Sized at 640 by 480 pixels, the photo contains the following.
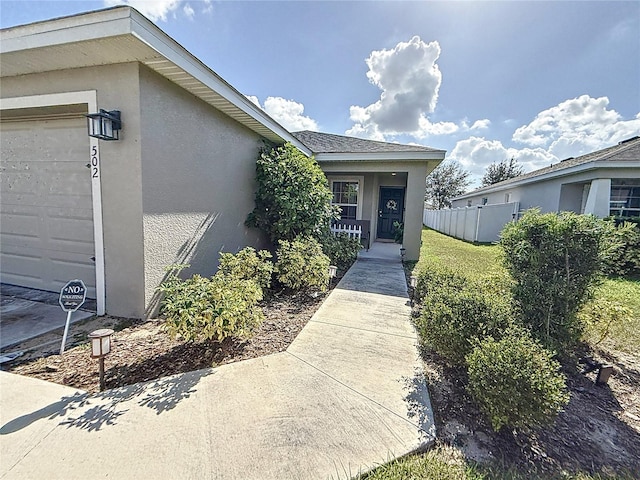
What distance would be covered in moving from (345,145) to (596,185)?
9.33m

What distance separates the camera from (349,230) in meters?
9.29

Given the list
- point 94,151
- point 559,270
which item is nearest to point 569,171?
point 559,270

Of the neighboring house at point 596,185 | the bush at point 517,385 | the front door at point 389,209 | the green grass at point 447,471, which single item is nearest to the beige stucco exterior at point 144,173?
the green grass at point 447,471

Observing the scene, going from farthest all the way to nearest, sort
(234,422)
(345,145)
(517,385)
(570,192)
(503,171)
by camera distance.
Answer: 1. (503,171)
2. (570,192)
3. (345,145)
4. (234,422)
5. (517,385)

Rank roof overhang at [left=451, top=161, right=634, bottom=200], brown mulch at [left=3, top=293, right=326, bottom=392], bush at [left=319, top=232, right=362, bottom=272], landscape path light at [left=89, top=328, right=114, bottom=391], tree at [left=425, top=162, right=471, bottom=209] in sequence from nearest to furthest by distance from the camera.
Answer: landscape path light at [left=89, top=328, right=114, bottom=391]
brown mulch at [left=3, top=293, right=326, bottom=392]
bush at [left=319, top=232, right=362, bottom=272]
roof overhang at [left=451, top=161, right=634, bottom=200]
tree at [left=425, top=162, right=471, bottom=209]

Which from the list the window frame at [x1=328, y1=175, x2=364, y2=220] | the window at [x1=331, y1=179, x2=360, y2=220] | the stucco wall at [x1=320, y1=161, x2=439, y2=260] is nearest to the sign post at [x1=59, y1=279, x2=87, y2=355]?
the stucco wall at [x1=320, y1=161, x2=439, y2=260]

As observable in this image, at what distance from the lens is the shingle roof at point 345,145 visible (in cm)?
820

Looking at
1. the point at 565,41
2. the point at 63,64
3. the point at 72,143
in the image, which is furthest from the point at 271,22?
the point at 565,41

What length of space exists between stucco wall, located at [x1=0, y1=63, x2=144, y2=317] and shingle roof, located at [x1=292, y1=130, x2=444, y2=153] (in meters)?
5.20

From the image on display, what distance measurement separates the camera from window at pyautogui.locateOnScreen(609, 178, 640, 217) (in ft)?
34.6

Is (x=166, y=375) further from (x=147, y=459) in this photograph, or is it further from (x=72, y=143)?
(x=72, y=143)

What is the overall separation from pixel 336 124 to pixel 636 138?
594 inches

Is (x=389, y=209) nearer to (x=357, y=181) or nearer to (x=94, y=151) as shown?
(x=357, y=181)

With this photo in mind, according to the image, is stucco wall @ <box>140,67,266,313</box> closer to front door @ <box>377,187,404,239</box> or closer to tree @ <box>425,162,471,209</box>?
front door @ <box>377,187,404,239</box>
